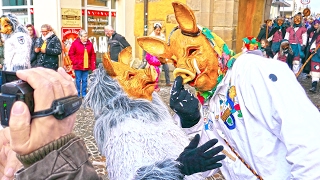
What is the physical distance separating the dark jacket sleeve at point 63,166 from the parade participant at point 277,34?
960cm

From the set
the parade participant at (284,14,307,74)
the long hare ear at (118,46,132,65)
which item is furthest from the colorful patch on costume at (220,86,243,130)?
the parade participant at (284,14,307,74)

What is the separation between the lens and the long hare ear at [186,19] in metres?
1.99

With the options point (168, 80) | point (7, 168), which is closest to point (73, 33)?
point (168, 80)

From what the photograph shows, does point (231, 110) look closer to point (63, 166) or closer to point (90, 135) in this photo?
point (63, 166)

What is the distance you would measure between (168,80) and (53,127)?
8.34m

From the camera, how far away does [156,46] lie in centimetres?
221

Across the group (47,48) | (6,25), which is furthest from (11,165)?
(47,48)

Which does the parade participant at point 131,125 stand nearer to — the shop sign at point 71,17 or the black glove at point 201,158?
the black glove at point 201,158

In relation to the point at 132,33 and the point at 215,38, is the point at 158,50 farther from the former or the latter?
the point at 132,33

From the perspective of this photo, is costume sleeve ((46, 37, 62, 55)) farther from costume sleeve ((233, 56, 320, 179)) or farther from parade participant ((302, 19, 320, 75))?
parade participant ((302, 19, 320, 75))

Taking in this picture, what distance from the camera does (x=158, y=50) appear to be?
220cm

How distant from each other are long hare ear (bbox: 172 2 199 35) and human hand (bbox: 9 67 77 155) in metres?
1.11

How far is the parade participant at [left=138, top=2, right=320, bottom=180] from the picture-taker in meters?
1.36

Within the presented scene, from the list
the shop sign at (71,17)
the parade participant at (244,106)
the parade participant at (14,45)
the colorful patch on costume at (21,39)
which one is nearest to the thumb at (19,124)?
the parade participant at (244,106)
